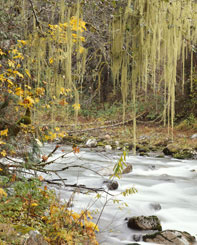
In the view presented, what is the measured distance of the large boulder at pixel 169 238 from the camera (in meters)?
3.88

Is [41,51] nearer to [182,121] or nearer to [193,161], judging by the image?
[193,161]

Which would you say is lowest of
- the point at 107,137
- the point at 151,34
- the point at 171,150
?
the point at 107,137

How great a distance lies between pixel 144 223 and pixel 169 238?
0.58m

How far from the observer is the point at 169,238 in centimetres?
395

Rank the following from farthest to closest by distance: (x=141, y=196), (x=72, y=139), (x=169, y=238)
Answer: (x=72, y=139), (x=141, y=196), (x=169, y=238)

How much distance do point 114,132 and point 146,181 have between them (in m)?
6.59

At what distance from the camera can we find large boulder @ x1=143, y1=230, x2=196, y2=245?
3.88 m

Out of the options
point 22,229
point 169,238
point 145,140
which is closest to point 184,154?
point 145,140

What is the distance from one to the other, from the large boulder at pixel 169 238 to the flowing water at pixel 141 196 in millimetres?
219

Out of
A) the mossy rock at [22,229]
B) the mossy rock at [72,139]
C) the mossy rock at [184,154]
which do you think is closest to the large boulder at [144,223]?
the mossy rock at [22,229]

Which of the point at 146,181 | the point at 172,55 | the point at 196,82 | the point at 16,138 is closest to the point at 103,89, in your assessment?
the point at 196,82

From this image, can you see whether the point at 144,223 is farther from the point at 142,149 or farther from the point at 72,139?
the point at 72,139

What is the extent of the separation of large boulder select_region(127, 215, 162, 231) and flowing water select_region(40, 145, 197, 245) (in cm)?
10

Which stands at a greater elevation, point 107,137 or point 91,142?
point 91,142
